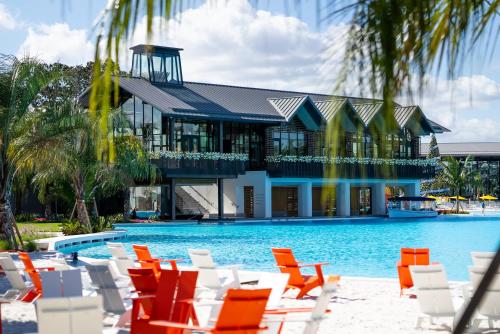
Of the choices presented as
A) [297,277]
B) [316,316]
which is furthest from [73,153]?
[316,316]

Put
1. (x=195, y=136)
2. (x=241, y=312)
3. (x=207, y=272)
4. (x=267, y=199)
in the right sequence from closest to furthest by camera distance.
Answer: (x=241, y=312)
(x=207, y=272)
(x=195, y=136)
(x=267, y=199)

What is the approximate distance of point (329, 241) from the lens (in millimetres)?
27375

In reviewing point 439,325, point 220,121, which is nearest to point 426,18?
point 439,325

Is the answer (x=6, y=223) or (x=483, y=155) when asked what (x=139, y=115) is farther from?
(x=483, y=155)

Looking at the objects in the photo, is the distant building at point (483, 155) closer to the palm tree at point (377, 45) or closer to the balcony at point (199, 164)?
the balcony at point (199, 164)

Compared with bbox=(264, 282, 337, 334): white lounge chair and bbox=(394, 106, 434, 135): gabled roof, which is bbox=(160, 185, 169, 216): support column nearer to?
bbox=(264, 282, 337, 334): white lounge chair

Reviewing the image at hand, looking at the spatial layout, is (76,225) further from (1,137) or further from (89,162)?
(1,137)

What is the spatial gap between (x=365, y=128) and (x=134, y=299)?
20.8 feet

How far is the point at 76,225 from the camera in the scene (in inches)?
1064

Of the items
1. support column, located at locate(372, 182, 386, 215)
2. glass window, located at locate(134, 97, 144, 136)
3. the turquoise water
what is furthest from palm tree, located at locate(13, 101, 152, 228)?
support column, located at locate(372, 182, 386, 215)

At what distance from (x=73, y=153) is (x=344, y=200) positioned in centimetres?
2161

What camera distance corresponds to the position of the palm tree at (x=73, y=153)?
1998cm

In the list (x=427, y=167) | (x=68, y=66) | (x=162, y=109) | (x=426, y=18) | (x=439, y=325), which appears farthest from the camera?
(x=68, y=66)

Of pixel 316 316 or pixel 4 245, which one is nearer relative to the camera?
pixel 316 316
